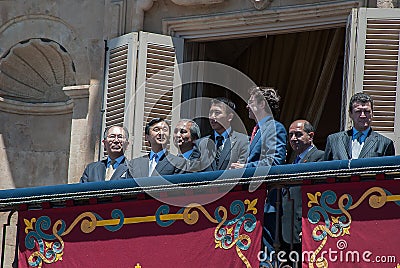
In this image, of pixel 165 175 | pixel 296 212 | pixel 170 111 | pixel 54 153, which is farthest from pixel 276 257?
pixel 54 153

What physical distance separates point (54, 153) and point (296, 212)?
16.3ft

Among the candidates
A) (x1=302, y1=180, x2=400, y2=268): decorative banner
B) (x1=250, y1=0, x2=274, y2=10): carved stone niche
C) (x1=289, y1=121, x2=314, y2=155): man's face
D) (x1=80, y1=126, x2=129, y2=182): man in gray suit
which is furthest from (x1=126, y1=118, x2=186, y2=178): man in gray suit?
(x1=250, y1=0, x2=274, y2=10): carved stone niche

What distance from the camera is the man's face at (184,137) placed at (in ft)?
43.6

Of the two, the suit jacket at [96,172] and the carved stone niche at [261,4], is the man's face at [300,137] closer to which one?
the suit jacket at [96,172]

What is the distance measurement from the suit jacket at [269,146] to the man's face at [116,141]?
5.03ft

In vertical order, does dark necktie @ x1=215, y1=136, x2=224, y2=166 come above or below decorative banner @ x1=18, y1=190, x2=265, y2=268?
above

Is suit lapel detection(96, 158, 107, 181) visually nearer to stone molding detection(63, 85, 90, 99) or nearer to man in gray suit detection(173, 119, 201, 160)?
man in gray suit detection(173, 119, 201, 160)

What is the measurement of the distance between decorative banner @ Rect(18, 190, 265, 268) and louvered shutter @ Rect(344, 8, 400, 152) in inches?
90.9

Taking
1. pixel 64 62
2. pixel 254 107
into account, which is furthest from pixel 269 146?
pixel 64 62

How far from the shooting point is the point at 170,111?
1577 centimetres

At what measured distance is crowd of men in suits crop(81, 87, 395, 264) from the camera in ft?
41.2

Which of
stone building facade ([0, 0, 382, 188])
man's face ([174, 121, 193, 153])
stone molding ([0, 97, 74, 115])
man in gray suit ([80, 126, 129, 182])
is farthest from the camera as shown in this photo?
stone molding ([0, 97, 74, 115])

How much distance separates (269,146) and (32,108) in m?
4.83

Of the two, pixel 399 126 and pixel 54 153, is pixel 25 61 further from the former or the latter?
pixel 399 126
